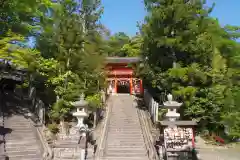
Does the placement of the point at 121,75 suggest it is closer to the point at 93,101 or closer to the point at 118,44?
the point at 93,101

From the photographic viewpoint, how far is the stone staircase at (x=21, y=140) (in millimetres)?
12672

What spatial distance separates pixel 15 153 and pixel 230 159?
9992 mm

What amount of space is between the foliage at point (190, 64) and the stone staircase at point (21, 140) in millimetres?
8115

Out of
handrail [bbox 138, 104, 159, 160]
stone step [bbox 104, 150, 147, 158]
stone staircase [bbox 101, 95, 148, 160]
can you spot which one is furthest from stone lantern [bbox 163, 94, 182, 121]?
stone step [bbox 104, 150, 147, 158]

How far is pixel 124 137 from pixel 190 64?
20.5ft

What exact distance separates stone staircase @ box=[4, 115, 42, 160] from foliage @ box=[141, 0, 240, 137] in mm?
8115

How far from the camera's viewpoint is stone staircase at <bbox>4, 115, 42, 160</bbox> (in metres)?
12.7

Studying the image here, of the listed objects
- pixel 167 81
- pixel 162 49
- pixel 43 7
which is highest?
pixel 43 7

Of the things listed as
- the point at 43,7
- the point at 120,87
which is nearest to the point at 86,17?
the point at 43,7

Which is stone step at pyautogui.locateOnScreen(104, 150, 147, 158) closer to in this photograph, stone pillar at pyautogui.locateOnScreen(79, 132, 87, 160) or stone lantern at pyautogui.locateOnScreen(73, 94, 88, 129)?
stone pillar at pyautogui.locateOnScreen(79, 132, 87, 160)

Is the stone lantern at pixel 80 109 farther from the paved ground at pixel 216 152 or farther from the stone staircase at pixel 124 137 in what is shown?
the paved ground at pixel 216 152

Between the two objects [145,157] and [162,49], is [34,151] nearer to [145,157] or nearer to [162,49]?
[145,157]

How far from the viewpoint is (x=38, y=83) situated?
2038 centimetres

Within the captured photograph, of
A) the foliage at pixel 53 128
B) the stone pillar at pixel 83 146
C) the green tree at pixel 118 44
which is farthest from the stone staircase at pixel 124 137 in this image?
the green tree at pixel 118 44
